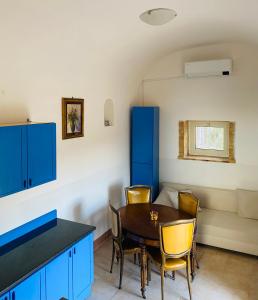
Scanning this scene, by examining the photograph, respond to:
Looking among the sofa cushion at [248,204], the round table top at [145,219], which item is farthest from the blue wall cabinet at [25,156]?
the sofa cushion at [248,204]

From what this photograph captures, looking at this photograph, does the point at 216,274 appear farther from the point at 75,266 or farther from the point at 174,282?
the point at 75,266

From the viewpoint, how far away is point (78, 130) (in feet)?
12.9

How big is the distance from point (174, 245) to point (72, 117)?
1986mm

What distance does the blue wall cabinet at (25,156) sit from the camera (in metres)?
2.51

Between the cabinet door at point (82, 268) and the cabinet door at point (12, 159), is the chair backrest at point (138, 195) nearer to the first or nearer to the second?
the cabinet door at point (82, 268)

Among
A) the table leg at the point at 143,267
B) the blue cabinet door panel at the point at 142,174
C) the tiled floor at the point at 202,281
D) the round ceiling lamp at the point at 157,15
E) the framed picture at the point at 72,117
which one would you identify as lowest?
the tiled floor at the point at 202,281

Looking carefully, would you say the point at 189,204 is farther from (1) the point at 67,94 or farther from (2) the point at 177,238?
(1) the point at 67,94

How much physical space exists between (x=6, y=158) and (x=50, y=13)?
1344 mm

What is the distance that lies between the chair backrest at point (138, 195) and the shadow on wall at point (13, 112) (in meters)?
1.93

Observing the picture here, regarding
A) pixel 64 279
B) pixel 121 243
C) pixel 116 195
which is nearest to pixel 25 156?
pixel 64 279

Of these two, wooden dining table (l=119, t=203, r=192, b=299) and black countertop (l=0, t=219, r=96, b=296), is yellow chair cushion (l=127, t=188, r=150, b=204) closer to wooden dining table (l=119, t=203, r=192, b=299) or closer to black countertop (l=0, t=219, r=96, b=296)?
Result: wooden dining table (l=119, t=203, r=192, b=299)

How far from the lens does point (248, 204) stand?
4.54 metres

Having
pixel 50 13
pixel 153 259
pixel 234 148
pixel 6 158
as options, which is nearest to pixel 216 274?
pixel 153 259

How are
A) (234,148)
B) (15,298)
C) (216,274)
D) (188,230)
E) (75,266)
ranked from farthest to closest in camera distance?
(234,148) → (216,274) → (188,230) → (75,266) → (15,298)
